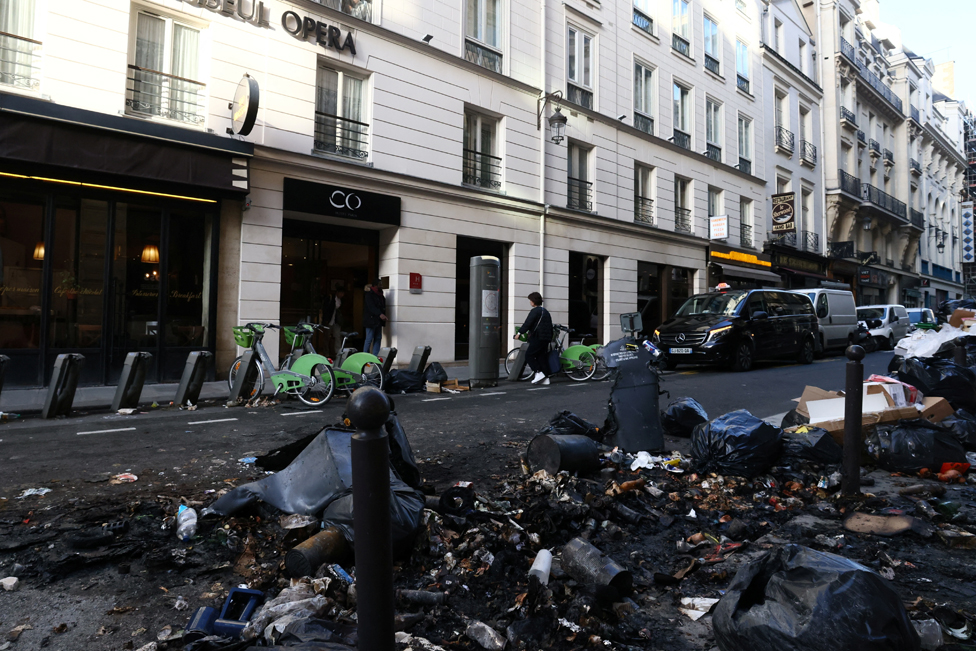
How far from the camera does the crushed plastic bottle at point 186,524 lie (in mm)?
2850

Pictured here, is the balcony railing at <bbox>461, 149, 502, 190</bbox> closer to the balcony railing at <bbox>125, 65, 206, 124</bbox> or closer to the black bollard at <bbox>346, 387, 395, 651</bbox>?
the balcony railing at <bbox>125, 65, 206, 124</bbox>

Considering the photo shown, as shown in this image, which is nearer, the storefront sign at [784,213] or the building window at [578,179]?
the building window at [578,179]

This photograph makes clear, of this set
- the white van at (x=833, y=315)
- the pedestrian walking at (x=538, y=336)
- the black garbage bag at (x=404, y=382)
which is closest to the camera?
the black garbage bag at (x=404, y=382)

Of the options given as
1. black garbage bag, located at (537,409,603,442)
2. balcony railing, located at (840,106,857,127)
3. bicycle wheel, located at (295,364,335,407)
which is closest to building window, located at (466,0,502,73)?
bicycle wheel, located at (295,364,335,407)

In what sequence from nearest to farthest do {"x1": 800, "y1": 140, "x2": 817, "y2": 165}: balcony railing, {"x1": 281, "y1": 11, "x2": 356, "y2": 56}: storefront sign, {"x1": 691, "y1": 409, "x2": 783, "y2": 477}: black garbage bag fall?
{"x1": 691, "y1": 409, "x2": 783, "y2": 477}: black garbage bag < {"x1": 281, "y1": 11, "x2": 356, "y2": 56}: storefront sign < {"x1": 800, "y1": 140, "x2": 817, "y2": 165}: balcony railing

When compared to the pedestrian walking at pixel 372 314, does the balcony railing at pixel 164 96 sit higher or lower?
higher

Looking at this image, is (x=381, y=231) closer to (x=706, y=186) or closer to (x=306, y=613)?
(x=306, y=613)

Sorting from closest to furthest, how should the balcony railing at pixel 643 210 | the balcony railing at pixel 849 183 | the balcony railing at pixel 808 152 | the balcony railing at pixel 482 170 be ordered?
the balcony railing at pixel 482 170, the balcony railing at pixel 643 210, the balcony railing at pixel 808 152, the balcony railing at pixel 849 183

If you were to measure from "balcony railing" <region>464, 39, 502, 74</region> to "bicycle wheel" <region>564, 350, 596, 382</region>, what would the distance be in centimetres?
808

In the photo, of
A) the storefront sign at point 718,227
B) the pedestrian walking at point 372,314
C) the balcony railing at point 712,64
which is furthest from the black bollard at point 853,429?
the balcony railing at point 712,64

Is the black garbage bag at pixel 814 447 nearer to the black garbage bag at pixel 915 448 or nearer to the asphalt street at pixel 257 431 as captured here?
the black garbage bag at pixel 915 448

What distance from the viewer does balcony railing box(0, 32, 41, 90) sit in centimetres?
883

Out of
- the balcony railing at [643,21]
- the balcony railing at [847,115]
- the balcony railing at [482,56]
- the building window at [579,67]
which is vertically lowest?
the balcony railing at [482,56]

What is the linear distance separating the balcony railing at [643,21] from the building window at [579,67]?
267cm
